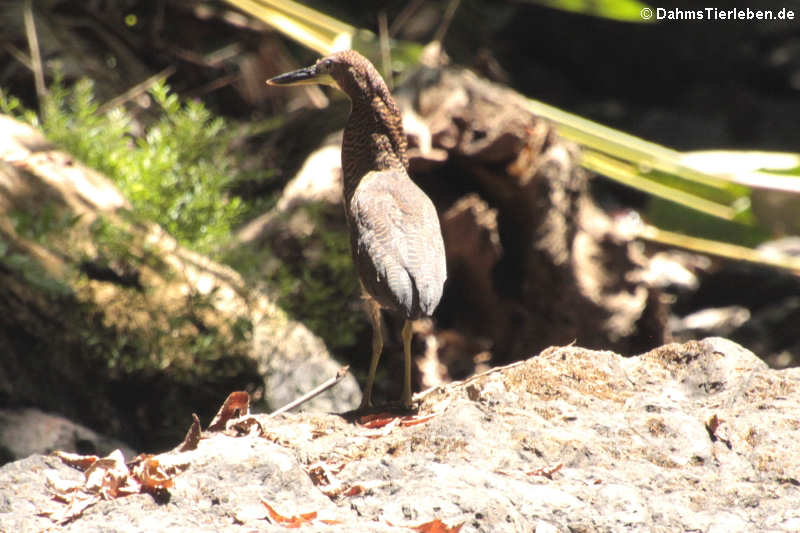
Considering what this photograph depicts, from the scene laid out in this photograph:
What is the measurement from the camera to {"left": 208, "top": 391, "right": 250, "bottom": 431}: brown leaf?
355 cm

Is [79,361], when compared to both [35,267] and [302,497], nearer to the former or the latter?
[35,267]

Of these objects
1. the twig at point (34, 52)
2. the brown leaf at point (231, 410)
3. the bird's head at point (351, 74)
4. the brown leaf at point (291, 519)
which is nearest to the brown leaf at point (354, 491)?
the brown leaf at point (291, 519)

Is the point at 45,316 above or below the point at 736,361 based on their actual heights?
below

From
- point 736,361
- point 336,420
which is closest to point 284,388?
point 336,420

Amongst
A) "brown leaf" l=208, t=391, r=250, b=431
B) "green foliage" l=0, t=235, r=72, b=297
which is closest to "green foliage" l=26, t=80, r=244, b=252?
"green foliage" l=0, t=235, r=72, b=297

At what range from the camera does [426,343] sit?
22.2ft

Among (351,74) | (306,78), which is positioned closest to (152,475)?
(351,74)

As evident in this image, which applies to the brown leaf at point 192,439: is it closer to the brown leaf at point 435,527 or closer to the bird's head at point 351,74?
the brown leaf at point 435,527

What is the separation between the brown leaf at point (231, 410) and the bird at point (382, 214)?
0.74m

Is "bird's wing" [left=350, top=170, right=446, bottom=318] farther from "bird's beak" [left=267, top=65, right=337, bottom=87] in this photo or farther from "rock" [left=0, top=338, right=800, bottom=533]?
"bird's beak" [left=267, top=65, right=337, bottom=87]

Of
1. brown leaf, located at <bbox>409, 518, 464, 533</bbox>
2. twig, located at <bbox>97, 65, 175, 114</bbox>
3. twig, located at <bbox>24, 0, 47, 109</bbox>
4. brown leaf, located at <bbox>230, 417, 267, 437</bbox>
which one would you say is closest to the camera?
brown leaf, located at <bbox>409, 518, 464, 533</bbox>

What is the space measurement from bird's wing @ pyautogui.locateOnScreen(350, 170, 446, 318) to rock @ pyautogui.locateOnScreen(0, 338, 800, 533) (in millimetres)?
443

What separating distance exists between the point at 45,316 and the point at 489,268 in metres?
3.04

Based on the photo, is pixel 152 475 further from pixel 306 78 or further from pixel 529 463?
pixel 306 78
